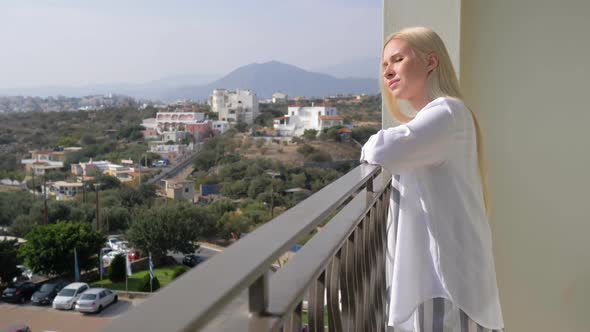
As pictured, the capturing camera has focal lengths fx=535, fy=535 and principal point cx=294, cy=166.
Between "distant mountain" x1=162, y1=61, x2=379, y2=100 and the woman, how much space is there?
650cm

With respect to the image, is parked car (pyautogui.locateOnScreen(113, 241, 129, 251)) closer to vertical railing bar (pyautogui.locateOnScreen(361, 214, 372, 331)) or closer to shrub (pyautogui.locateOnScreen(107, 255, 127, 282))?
shrub (pyautogui.locateOnScreen(107, 255, 127, 282))

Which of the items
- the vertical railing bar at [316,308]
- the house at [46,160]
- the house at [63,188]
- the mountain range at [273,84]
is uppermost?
the mountain range at [273,84]

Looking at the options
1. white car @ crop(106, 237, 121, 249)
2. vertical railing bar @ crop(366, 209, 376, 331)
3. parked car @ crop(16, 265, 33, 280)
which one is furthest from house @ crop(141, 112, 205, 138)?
vertical railing bar @ crop(366, 209, 376, 331)

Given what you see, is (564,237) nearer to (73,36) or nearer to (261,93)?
(261,93)

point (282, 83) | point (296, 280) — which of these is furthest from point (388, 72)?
point (282, 83)

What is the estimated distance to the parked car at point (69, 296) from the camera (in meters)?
4.12

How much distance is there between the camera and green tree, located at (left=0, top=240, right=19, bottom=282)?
17.4 feet

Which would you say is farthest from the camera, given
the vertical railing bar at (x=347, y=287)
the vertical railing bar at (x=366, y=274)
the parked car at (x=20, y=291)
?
the parked car at (x=20, y=291)

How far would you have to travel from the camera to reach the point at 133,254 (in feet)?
20.0

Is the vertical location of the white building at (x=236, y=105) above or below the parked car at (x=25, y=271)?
above

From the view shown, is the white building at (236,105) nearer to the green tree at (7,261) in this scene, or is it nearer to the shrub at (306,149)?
the shrub at (306,149)

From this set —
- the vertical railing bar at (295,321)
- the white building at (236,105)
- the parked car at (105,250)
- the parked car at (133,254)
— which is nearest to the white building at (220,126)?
the white building at (236,105)

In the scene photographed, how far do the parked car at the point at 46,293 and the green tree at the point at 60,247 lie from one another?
638 millimetres

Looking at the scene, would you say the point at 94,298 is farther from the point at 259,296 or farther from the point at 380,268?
the point at 259,296
